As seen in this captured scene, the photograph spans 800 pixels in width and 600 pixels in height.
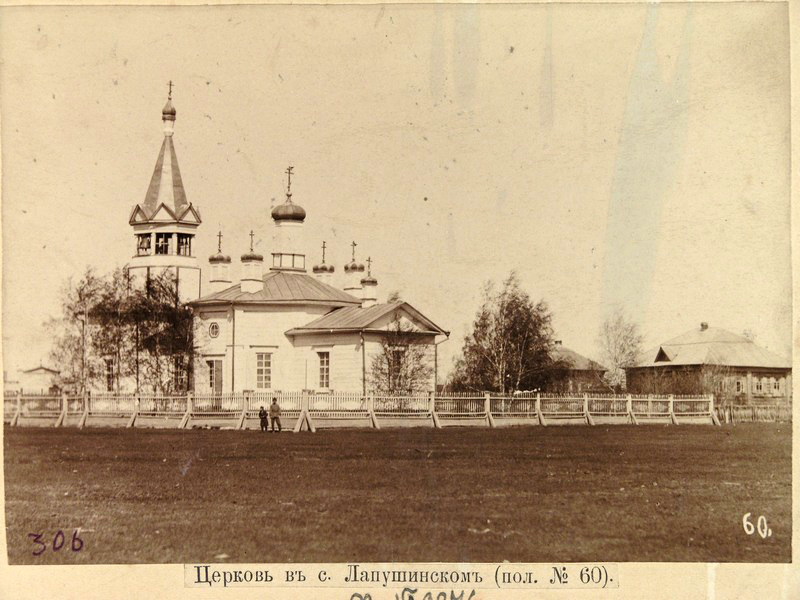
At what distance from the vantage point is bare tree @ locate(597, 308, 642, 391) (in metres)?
18.6

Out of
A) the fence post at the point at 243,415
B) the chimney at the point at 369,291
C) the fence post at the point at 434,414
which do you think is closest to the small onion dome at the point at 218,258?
the chimney at the point at 369,291

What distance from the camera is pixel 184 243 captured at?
32969mm

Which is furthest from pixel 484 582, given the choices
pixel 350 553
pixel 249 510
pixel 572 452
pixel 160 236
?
pixel 160 236

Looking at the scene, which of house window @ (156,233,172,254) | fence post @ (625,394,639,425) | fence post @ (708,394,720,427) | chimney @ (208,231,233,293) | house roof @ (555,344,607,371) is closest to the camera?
fence post @ (625,394,639,425)

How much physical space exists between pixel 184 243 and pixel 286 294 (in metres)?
3.70

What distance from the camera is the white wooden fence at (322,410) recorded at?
80.6ft

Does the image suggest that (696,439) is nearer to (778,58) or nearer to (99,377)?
(778,58)

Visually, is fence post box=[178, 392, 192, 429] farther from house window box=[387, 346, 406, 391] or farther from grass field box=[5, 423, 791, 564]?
grass field box=[5, 423, 791, 564]

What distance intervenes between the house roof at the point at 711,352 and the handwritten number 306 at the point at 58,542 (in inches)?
333

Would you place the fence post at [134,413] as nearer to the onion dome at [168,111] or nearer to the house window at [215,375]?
the house window at [215,375]

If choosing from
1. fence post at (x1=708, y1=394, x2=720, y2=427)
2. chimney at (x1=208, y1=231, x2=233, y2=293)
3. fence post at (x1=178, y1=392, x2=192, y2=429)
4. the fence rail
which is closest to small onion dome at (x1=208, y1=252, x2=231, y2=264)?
chimney at (x1=208, y1=231, x2=233, y2=293)

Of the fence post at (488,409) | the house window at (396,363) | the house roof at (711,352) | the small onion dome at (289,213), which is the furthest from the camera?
the small onion dome at (289,213)

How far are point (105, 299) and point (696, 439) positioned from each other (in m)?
14.0

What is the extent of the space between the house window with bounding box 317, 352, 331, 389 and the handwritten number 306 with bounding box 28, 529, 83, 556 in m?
20.4
